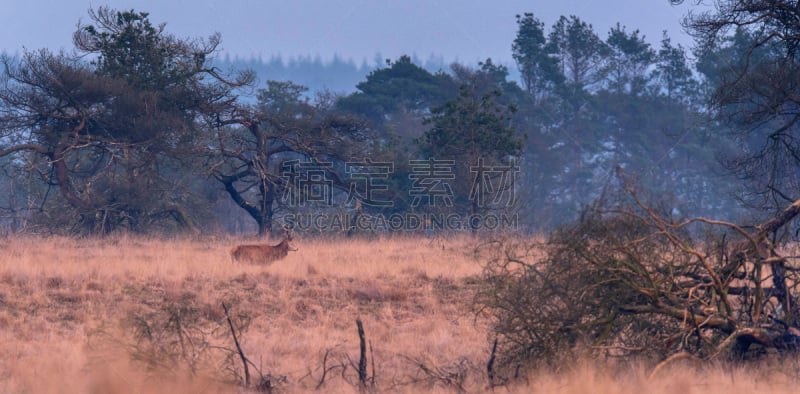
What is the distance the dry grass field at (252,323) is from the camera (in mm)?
7781

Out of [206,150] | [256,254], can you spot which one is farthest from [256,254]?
[206,150]

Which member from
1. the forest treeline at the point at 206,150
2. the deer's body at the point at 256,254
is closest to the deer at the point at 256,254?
the deer's body at the point at 256,254

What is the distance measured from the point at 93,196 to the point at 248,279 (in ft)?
39.1

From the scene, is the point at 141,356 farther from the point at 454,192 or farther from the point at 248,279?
the point at 454,192

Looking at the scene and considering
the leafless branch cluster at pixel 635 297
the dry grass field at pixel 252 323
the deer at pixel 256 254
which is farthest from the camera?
the deer at pixel 256 254

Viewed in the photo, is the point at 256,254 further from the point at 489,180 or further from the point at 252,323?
the point at 489,180

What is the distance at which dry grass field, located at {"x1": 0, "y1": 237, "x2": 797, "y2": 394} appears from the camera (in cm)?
778

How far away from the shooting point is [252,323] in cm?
1220

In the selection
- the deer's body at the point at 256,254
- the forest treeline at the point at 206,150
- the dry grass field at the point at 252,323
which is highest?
the forest treeline at the point at 206,150

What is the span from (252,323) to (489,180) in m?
15.1

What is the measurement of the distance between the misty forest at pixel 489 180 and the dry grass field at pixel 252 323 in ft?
0.48

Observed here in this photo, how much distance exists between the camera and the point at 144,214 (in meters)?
26.0

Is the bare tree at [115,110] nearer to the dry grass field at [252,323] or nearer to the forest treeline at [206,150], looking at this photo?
the forest treeline at [206,150]

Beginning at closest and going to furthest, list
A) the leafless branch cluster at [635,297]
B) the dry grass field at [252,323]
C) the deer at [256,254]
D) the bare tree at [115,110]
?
the dry grass field at [252,323], the leafless branch cluster at [635,297], the deer at [256,254], the bare tree at [115,110]
